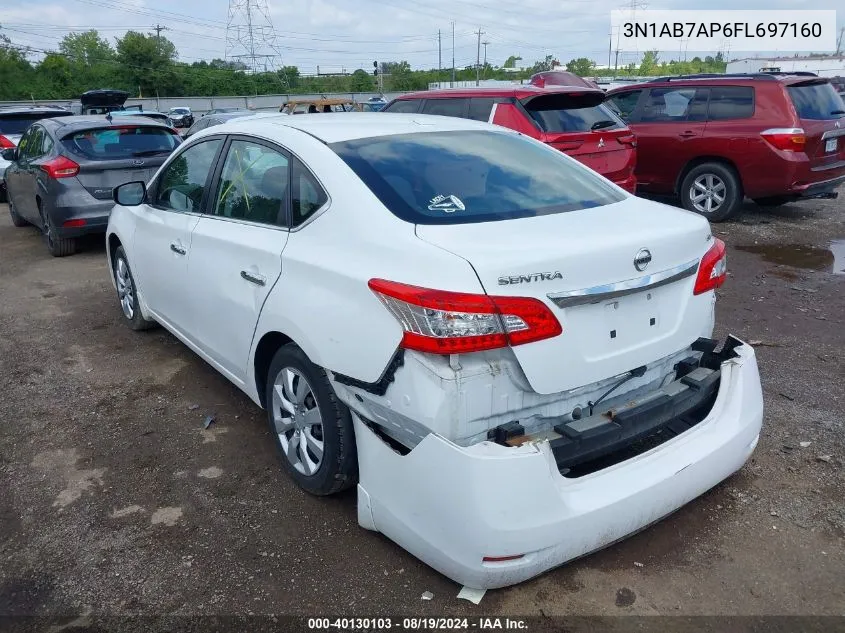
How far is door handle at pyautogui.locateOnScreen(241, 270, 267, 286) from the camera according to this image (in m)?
3.15

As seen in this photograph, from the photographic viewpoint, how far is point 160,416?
4.14 metres

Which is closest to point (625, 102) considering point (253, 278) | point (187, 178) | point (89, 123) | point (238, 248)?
point (89, 123)

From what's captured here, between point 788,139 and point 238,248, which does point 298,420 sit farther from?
point 788,139

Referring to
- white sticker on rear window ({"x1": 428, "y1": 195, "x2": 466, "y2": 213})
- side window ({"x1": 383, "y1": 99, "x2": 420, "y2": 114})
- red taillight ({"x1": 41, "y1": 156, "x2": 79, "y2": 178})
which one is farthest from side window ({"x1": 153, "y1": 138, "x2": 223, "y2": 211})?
side window ({"x1": 383, "y1": 99, "x2": 420, "y2": 114})

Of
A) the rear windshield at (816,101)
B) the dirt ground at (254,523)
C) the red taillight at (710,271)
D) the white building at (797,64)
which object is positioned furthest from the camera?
the white building at (797,64)

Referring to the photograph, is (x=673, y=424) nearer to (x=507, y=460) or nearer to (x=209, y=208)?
(x=507, y=460)

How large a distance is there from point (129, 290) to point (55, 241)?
341 cm

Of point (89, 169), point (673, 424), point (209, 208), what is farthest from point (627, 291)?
point (89, 169)

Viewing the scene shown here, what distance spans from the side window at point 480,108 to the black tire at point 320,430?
5.23 m

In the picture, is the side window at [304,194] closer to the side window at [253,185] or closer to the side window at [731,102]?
the side window at [253,185]

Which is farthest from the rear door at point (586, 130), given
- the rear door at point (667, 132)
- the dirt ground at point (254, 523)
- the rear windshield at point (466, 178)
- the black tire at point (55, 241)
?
the black tire at point (55, 241)

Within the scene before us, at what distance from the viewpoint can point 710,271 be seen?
116 inches

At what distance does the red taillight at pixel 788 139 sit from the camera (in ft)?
26.8

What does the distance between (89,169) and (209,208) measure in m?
4.76
